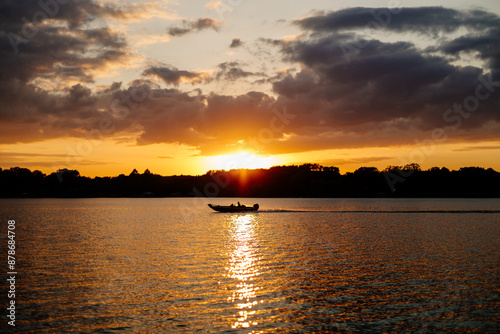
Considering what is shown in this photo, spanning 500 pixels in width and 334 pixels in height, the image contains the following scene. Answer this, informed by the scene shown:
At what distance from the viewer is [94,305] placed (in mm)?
29531

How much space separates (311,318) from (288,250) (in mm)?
31461

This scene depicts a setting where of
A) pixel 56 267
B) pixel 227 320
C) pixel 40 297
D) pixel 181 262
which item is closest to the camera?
pixel 227 320

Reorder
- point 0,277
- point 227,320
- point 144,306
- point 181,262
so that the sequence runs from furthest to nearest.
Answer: point 181,262 → point 0,277 → point 144,306 → point 227,320

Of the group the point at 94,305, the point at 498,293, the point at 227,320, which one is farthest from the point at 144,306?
the point at 498,293

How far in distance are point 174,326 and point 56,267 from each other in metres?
24.3

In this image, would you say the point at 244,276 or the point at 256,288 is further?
the point at 244,276

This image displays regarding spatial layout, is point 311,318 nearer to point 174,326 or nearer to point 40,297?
point 174,326

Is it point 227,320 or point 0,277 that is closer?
point 227,320

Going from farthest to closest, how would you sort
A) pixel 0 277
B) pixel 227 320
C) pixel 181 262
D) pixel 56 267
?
1. pixel 181 262
2. pixel 56 267
3. pixel 0 277
4. pixel 227 320

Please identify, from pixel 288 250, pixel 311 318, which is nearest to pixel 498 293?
pixel 311 318

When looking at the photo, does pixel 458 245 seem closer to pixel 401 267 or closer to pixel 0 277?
pixel 401 267

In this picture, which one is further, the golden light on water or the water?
the golden light on water

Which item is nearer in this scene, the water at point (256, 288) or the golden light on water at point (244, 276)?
the water at point (256, 288)

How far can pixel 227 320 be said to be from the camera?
2611cm
